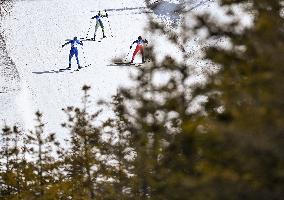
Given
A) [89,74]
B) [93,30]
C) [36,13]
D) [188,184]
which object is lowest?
[188,184]

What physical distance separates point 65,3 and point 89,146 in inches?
1131

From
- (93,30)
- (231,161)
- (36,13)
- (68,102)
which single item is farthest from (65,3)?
(231,161)

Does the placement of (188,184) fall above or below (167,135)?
below

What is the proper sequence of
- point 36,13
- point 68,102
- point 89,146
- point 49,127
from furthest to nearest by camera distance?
point 36,13
point 68,102
point 49,127
point 89,146

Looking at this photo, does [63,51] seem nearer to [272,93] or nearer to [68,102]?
[68,102]

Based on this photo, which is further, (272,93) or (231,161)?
(231,161)

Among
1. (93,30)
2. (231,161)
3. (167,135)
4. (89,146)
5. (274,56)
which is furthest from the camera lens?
(93,30)

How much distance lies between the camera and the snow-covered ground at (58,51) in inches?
1115

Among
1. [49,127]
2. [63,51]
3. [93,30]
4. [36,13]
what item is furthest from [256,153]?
[36,13]

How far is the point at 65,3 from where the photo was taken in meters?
47.2

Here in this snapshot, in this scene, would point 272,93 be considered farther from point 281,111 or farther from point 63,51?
point 63,51

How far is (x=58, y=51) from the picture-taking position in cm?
3647

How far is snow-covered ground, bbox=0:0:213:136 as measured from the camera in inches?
1115

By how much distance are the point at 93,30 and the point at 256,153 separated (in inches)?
1451
